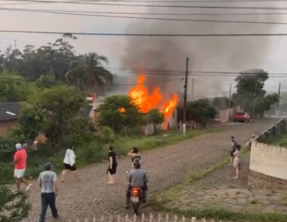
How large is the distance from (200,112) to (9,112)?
19.1 m

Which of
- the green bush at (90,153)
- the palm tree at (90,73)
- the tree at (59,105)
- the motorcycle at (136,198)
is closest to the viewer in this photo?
the motorcycle at (136,198)

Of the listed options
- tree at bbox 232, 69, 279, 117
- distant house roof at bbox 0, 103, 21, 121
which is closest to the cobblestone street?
distant house roof at bbox 0, 103, 21, 121

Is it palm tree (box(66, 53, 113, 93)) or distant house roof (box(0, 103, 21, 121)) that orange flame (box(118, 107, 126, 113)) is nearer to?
distant house roof (box(0, 103, 21, 121))

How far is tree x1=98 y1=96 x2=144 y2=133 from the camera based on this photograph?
2853 centimetres

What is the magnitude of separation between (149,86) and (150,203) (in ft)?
89.6

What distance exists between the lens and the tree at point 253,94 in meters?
57.4

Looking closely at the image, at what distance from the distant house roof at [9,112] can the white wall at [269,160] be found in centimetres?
1539

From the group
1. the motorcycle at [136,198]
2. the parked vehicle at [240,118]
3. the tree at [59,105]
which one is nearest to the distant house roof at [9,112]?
the tree at [59,105]

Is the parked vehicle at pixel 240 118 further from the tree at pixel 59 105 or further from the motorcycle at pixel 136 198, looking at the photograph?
the motorcycle at pixel 136 198

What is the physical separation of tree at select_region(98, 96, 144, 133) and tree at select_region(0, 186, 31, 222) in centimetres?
2167

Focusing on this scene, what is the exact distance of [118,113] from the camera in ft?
93.4

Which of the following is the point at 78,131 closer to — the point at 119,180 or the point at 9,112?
the point at 119,180

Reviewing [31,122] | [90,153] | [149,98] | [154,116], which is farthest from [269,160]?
[149,98]

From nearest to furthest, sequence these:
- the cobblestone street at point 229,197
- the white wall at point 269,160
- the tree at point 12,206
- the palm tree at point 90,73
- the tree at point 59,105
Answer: the tree at point 12,206 → the cobblestone street at point 229,197 → the white wall at point 269,160 → the tree at point 59,105 → the palm tree at point 90,73
